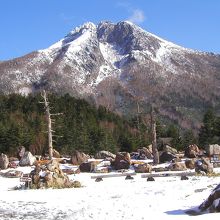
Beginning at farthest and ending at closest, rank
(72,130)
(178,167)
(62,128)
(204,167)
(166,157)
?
(62,128), (72,130), (166,157), (178,167), (204,167)

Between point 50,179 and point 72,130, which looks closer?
point 50,179

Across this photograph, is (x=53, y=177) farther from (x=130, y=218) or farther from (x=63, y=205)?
(x=130, y=218)

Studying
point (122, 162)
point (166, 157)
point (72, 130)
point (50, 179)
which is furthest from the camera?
point (72, 130)

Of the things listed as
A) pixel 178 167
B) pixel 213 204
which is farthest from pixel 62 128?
pixel 213 204

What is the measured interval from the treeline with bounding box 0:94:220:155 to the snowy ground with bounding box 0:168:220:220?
83.4ft

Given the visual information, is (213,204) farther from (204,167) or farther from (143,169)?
(143,169)

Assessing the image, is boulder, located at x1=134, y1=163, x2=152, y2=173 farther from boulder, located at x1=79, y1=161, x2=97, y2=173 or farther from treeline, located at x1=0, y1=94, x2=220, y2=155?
treeline, located at x1=0, y1=94, x2=220, y2=155

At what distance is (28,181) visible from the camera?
2783 cm

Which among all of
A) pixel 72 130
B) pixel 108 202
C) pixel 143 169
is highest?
pixel 72 130

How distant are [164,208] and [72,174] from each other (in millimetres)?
20830

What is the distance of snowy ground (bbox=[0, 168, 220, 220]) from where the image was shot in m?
16.3

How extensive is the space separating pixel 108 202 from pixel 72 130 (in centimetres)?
4862

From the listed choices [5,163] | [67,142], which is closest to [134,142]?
[67,142]

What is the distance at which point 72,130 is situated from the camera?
2672 inches
